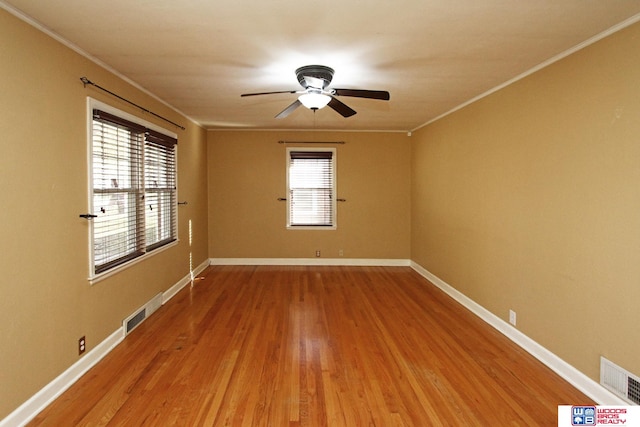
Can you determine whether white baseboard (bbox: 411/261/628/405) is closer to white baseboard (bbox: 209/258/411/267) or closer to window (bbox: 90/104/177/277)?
white baseboard (bbox: 209/258/411/267)

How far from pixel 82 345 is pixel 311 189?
14.7 ft

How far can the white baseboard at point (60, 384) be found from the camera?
2168 millimetres

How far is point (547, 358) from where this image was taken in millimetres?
2961

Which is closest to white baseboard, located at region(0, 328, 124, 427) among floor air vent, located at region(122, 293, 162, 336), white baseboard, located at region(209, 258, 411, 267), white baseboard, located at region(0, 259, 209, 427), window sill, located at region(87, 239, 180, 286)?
white baseboard, located at region(0, 259, 209, 427)

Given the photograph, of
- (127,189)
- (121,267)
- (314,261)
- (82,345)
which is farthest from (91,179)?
(314,261)

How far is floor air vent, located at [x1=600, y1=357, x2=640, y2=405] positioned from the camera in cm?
220

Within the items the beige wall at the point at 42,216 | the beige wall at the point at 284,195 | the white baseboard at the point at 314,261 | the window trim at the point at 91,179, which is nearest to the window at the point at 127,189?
the window trim at the point at 91,179

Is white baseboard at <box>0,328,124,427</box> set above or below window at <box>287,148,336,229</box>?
below

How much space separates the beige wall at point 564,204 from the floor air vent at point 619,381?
4 centimetres

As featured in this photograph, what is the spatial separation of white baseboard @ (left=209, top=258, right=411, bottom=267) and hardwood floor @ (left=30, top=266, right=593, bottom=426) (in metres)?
2.16

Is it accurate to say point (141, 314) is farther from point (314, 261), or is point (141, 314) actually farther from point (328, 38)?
point (314, 261)

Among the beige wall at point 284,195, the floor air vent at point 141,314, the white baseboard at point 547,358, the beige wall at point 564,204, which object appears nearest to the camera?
the beige wall at point 564,204

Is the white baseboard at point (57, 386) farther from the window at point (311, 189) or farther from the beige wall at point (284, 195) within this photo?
the window at point (311, 189)

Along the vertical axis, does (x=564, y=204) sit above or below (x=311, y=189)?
below
